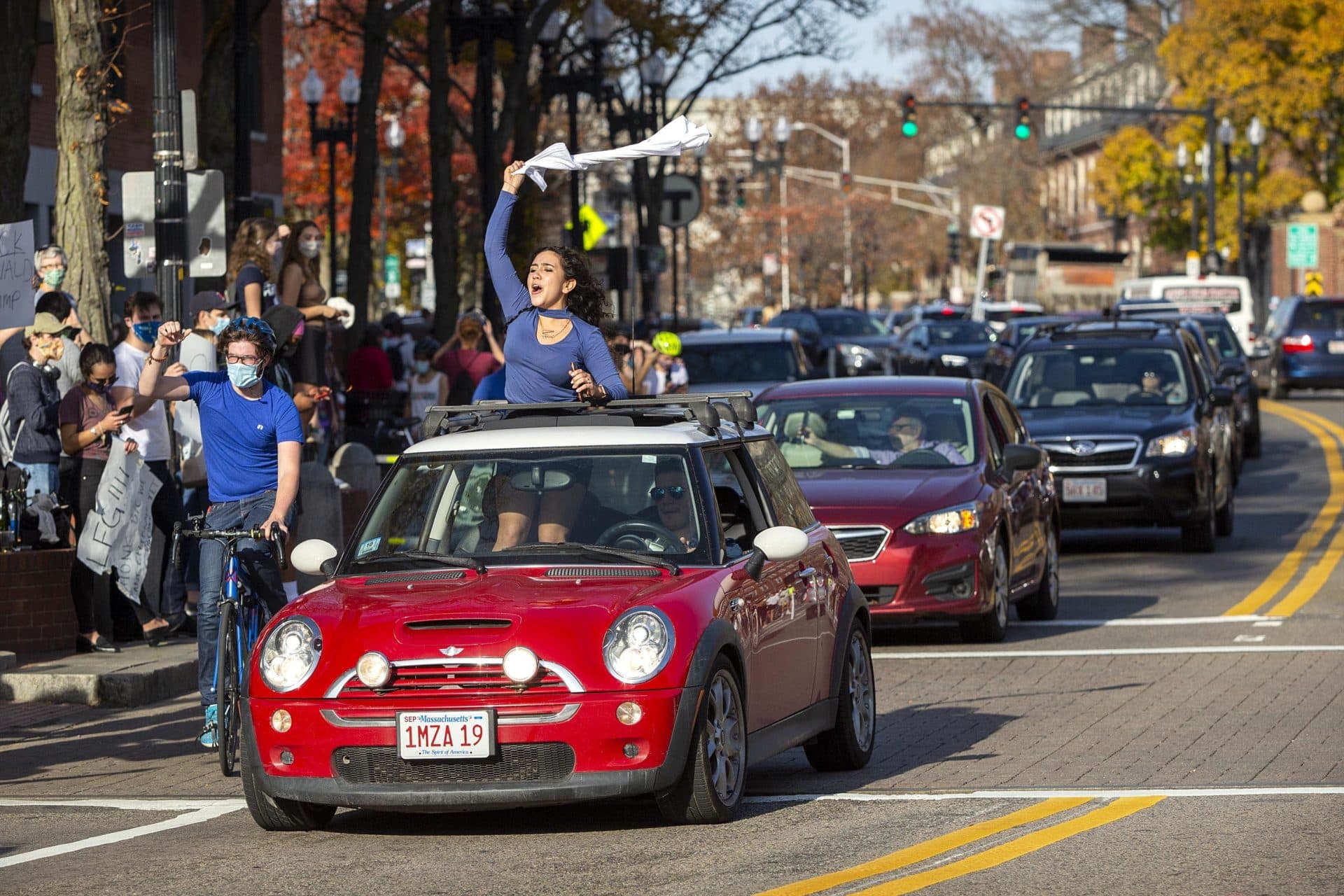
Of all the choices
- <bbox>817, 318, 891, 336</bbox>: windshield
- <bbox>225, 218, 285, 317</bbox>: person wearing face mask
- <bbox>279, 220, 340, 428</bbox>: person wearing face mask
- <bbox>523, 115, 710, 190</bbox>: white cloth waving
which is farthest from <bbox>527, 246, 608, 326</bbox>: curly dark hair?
<bbox>817, 318, 891, 336</bbox>: windshield

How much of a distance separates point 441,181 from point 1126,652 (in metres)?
20.0

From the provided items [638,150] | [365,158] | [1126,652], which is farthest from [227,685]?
[365,158]

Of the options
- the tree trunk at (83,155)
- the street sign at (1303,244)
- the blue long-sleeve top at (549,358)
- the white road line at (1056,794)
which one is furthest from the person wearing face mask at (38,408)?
the street sign at (1303,244)

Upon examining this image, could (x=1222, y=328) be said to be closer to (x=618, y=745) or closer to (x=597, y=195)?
(x=597, y=195)

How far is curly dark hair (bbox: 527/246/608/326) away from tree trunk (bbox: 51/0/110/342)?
249 inches

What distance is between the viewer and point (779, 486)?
31.2 feet

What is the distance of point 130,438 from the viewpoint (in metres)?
13.2

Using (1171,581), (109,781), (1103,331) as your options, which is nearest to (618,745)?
(109,781)

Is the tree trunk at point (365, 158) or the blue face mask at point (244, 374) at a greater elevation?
the tree trunk at point (365, 158)

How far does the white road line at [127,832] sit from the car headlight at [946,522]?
549 cm

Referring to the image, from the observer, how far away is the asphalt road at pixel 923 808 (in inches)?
285

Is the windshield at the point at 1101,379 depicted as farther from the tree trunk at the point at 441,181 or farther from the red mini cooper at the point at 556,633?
the tree trunk at the point at 441,181

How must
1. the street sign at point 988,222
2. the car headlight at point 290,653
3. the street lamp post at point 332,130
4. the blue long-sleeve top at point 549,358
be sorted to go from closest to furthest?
the car headlight at point 290,653, the blue long-sleeve top at point 549,358, the street lamp post at point 332,130, the street sign at point 988,222

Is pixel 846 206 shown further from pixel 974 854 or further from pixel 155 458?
pixel 974 854
